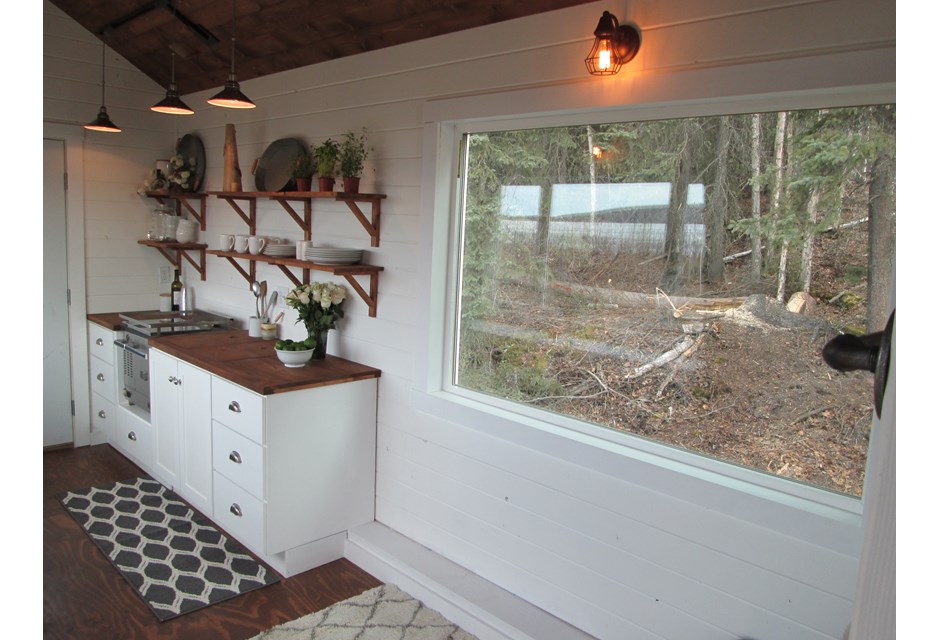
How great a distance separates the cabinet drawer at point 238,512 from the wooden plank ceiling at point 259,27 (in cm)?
219

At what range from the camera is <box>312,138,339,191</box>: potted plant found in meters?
3.24

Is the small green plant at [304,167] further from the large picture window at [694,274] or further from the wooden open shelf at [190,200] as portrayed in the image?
the wooden open shelf at [190,200]

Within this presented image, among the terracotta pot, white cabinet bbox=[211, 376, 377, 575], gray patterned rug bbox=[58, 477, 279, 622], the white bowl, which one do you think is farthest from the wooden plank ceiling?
gray patterned rug bbox=[58, 477, 279, 622]

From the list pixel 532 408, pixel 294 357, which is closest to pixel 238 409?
pixel 294 357

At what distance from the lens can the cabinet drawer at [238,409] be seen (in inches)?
115

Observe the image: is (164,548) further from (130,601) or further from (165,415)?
(165,415)

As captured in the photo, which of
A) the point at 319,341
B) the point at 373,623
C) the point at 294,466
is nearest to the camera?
the point at 373,623

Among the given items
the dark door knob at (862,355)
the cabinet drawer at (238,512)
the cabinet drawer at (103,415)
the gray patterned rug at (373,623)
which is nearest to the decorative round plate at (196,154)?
the cabinet drawer at (103,415)

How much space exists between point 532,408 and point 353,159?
1.45 meters

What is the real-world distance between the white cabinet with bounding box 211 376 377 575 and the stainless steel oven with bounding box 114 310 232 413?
1034 millimetres

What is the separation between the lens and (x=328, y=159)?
324 centimetres

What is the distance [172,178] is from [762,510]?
425cm

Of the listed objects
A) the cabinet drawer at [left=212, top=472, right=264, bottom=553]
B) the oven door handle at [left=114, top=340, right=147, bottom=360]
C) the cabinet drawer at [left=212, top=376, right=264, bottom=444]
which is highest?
the oven door handle at [left=114, top=340, right=147, bottom=360]

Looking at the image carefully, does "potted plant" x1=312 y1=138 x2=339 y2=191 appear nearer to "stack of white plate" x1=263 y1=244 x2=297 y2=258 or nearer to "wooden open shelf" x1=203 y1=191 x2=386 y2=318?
"wooden open shelf" x1=203 y1=191 x2=386 y2=318
